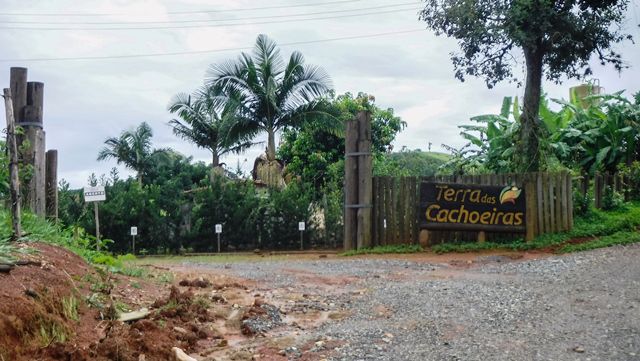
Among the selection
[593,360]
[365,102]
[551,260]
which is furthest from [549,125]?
[593,360]

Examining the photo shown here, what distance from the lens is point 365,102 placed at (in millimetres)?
30016

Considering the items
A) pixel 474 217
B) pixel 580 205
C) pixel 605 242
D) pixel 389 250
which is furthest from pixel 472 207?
pixel 605 242

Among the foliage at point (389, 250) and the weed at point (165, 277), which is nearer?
the weed at point (165, 277)

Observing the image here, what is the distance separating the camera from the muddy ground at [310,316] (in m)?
5.98

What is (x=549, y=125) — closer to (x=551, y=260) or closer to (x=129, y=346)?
(x=551, y=260)

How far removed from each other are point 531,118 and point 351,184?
4.96 metres

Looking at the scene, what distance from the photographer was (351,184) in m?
18.3

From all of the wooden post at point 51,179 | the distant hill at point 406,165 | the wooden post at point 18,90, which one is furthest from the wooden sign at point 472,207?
the wooden post at point 18,90

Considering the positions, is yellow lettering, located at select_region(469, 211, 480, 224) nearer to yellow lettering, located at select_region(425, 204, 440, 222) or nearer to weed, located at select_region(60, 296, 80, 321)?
yellow lettering, located at select_region(425, 204, 440, 222)

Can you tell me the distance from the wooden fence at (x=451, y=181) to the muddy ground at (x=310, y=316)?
568cm

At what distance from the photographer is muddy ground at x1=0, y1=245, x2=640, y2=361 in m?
5.98

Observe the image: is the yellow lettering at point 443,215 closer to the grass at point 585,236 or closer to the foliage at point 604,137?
the grass at point 585,236

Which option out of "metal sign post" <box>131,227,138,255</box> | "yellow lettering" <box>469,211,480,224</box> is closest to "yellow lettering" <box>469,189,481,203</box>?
"yellow lettering" <box>469,211,480,224</box>

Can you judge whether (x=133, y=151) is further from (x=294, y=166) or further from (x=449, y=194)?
(x=449, y=194)
